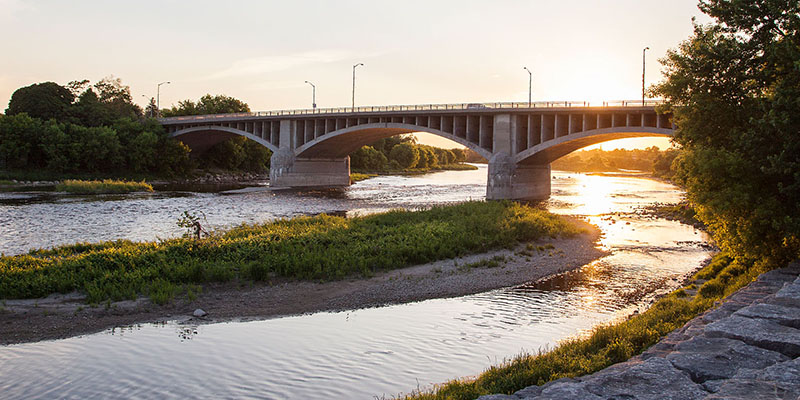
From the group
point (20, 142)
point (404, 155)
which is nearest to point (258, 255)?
point (20, 142)

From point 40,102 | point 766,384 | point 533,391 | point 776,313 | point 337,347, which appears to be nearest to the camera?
point 766,384

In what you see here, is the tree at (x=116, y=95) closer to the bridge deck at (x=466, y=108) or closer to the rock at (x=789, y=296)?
the bridge deck at (x=466, y=108)

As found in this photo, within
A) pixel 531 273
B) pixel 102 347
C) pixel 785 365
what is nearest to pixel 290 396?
pixel 102 347

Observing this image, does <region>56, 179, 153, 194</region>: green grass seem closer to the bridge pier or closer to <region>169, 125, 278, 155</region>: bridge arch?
the bridge pier

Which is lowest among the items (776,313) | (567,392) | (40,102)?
(567,392)

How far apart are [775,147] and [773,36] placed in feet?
13.1

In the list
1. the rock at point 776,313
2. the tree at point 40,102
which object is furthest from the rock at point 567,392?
the tree at point 40,102

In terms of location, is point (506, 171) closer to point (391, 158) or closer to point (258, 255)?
point (258, 255)

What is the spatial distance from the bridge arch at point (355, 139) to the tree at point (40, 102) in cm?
4683

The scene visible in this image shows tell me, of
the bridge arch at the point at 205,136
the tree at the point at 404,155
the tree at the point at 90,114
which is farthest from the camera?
the tree at the point at 404,155

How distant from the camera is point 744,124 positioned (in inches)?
720

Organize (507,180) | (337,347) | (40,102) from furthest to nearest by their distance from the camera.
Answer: (40,102)
(507,180)
(337,347)

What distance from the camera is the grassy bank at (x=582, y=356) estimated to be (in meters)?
9.39

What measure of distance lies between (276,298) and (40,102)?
101295 mm
